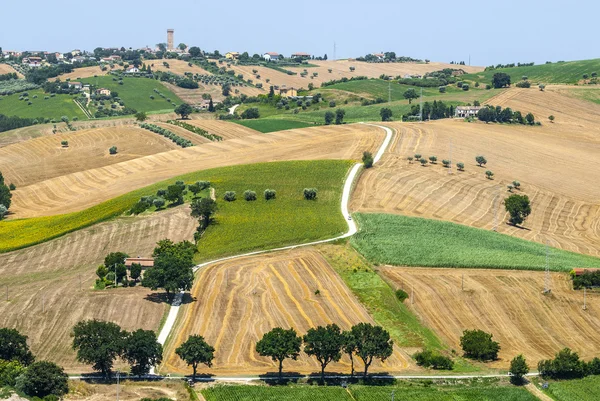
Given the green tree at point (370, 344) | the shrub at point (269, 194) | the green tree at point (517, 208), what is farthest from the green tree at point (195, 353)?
the green tree at point (517, 208)

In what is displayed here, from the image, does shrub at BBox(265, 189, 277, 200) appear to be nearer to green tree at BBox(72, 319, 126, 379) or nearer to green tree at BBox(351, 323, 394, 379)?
green tree at BBox(351, 323, 394, 379)

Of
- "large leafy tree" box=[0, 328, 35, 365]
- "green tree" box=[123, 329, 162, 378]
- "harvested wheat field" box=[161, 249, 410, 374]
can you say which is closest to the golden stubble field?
"harvested wheat field" box=[161, 249, 410, 374]

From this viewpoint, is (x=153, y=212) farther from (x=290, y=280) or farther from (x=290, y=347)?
(x=290, y=347)

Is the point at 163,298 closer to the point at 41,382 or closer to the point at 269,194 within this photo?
the point at 41,382

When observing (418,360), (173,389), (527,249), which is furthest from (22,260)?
(527,249)

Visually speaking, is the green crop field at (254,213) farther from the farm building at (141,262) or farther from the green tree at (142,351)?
the green tree at (142,351)

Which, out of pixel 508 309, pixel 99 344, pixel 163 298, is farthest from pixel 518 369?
pixel 163 298
